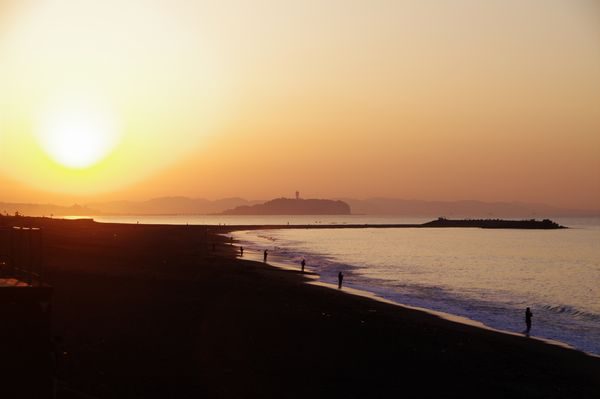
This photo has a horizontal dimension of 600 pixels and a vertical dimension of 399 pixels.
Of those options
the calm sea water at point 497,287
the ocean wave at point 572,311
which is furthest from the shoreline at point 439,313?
the ocean wave at point 572,311

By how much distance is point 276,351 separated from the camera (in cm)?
2028

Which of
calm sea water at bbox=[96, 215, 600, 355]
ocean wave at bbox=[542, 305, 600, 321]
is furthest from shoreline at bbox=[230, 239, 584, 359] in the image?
ocean wave at bbox=[542, 305, 600, 321]

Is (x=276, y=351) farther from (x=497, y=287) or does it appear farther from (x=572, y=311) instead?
(x=497, y=287)

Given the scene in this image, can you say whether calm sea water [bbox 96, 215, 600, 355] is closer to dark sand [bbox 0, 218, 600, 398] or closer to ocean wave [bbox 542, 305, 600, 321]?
ocean wave [bbox 542, 305, 600, 321]

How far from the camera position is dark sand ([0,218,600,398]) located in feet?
53.1

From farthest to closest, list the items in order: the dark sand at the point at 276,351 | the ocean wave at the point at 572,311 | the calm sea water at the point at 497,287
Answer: the ocean wave at the point at 572,311
the calm sea water at the point at 497,287
the dark sand at the point at 276,351

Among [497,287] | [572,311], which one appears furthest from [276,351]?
[497,287]

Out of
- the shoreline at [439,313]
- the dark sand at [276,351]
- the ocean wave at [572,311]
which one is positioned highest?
the dark sand at [276,351]

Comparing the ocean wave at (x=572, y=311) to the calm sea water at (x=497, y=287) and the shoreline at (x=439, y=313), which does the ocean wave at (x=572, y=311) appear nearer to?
the calm sea water at (x=497, y=287)

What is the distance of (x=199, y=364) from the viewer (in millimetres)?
17641

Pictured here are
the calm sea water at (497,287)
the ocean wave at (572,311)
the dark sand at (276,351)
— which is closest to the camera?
the dark sand at (276,351)

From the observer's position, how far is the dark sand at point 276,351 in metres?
16.2

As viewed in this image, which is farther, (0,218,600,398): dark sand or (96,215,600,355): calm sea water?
(96,215,600,355): calm sea water

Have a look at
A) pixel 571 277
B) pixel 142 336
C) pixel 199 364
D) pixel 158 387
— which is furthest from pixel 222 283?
pixel 571 277
